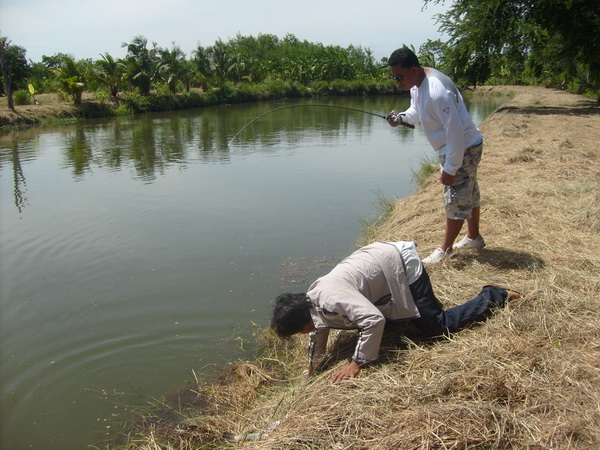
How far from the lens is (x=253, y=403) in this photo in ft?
10.8

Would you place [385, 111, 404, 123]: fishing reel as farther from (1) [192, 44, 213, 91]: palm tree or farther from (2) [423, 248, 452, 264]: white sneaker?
(1) [192, 44, 213, 91]: palm tree

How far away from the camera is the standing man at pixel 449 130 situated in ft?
11.3

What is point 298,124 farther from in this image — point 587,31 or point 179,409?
point 179,409

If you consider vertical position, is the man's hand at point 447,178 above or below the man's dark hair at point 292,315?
above

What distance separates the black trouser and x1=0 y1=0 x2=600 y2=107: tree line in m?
16.3

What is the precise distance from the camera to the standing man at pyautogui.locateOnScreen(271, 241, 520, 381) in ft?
8.73

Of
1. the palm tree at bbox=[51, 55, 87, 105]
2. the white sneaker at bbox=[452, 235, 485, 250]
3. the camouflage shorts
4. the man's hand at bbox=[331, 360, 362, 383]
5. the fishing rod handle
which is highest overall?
the palm tree at bbox=[51, 55, 87, 105]

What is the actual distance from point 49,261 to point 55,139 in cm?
1535

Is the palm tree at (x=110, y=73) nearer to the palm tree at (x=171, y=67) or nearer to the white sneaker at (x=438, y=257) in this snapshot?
the palm tree at (x=171, y=67)

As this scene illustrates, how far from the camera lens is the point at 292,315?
2760 mm

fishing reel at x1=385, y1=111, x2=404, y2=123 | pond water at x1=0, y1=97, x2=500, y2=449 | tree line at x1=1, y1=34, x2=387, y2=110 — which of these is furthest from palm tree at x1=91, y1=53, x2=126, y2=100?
fishing reel at x1=385, y1=111, x2=404, y2=123

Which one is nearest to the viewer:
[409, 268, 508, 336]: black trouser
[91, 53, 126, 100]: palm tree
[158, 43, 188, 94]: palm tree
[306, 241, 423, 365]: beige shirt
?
[306, 241, 423, 365]: beige shirt

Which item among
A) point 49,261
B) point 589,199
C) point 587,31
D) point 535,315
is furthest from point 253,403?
point 587,31

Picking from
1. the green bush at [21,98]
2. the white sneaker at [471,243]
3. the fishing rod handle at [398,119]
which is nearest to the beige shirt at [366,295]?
the white sneaker at [471,243]
